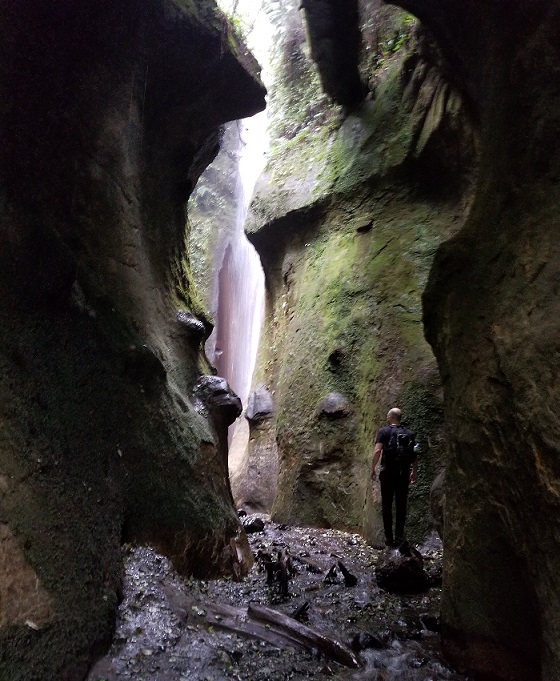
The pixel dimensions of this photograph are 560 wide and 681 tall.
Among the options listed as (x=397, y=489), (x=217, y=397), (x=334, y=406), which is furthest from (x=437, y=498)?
(x=217, y=397)

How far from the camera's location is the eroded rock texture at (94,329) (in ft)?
10.3

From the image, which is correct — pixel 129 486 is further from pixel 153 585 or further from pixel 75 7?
pixel 75 7

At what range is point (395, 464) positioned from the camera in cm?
624

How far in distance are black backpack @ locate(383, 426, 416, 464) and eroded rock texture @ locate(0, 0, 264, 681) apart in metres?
1.99

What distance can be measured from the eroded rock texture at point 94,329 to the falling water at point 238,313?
15176 mm

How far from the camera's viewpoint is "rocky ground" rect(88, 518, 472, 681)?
334 cm

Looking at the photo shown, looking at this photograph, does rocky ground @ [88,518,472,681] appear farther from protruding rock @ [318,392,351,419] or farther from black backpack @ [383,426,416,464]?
protruding rock @ [318,392,351,419]

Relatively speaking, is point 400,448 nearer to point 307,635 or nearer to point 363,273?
point 307,635

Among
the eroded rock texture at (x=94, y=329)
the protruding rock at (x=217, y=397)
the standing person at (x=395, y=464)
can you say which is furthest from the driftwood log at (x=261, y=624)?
the protruding rock at (x=217, y=397)

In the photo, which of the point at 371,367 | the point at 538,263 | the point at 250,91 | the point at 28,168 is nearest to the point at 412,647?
the point at 538,263

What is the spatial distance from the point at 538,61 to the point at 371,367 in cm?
621

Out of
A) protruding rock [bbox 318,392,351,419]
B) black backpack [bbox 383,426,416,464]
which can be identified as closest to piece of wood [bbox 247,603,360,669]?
black backpack [bbox 383,426,416,464]

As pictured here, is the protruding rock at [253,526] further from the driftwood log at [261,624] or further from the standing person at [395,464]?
the driftwood log at [261,624]

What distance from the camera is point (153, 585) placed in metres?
4.10
